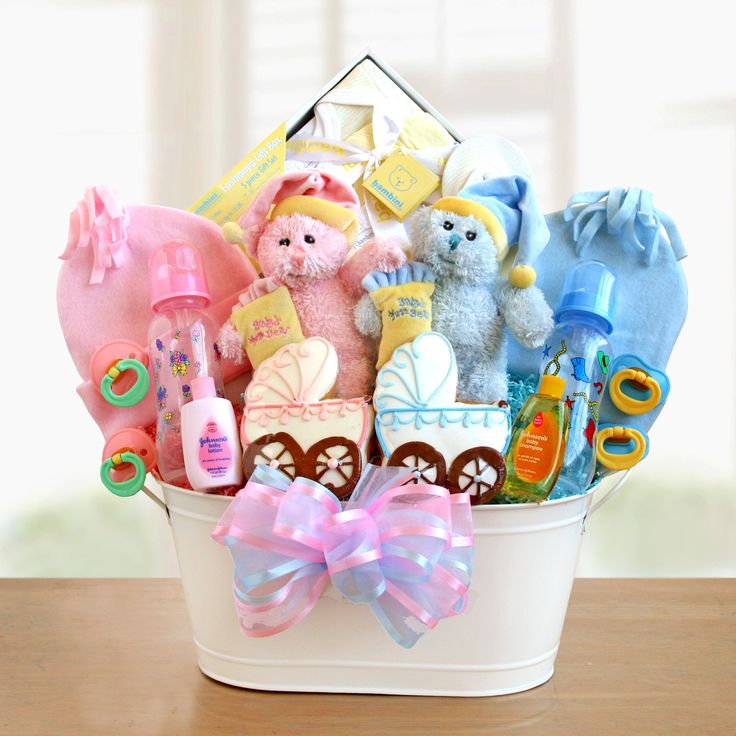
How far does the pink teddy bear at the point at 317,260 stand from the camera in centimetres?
85

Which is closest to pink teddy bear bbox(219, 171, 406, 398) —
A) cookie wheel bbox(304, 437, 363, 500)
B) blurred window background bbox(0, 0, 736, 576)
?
cookie wheel bbox(304, 437, 363, 500)

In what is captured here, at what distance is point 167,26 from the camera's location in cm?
160

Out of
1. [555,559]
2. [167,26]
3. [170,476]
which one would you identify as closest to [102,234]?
[170,476]

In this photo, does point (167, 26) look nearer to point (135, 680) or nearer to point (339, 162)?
point (339, 162)

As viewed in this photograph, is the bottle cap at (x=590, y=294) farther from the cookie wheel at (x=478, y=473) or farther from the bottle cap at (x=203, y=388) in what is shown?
the bottle cap at (x=203, y=388)

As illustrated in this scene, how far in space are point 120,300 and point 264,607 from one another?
37cm

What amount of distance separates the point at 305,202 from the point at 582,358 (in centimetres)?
30

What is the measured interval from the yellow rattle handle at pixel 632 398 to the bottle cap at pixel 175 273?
15.7 inches

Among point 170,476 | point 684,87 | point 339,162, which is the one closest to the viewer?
point 170,476

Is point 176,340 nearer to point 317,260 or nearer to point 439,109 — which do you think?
point 317,260

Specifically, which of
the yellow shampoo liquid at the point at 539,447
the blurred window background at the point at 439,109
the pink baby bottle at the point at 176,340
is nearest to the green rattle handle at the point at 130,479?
the pink baby bottle at the point at 176,340

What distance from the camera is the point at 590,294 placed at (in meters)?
0.84

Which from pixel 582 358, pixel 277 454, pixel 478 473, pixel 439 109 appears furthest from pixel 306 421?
pixel 439 109

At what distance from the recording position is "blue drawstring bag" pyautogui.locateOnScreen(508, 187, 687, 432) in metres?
0.88
